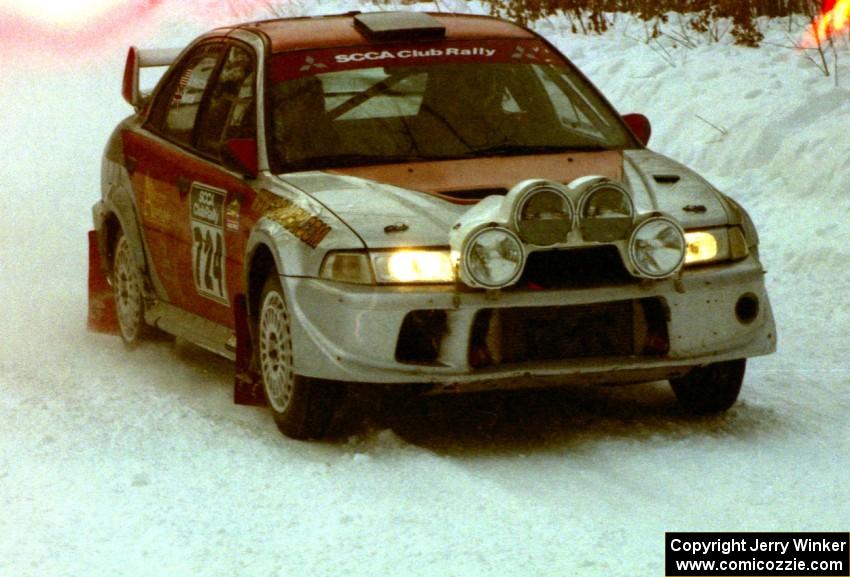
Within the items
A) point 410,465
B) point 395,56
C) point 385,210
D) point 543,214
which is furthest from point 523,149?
point 410,465

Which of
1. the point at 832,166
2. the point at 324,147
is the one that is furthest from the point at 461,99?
the point at 832,166

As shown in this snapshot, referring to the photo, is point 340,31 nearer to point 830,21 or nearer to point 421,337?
point 421,337

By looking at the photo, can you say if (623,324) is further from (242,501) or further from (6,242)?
(6,242)

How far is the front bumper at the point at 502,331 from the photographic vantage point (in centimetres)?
733

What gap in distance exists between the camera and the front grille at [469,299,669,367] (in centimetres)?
738

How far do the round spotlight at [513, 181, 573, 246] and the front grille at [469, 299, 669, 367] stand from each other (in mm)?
264

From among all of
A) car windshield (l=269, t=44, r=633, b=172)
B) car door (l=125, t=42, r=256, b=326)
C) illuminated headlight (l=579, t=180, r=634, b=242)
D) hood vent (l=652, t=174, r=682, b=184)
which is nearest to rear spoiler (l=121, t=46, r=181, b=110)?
car door (l=125, t=42, r=256, b=326)

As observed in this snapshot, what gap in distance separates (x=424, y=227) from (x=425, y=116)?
1.19 metres

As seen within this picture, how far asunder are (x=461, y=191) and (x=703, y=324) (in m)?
1.02

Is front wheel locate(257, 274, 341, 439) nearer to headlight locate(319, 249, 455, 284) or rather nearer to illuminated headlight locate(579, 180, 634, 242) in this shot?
headlight locate(319, 249, 455, 284)

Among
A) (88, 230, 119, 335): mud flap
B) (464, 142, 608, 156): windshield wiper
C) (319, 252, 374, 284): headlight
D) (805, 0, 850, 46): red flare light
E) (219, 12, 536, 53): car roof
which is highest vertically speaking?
(219, 12, 536, 53): car roof

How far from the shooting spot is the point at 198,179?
8.86 meters

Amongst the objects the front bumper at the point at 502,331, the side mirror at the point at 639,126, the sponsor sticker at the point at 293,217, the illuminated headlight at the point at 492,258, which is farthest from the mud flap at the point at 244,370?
the side mirror at the point at 639,126

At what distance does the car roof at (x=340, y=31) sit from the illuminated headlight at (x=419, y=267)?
1.74 metres
